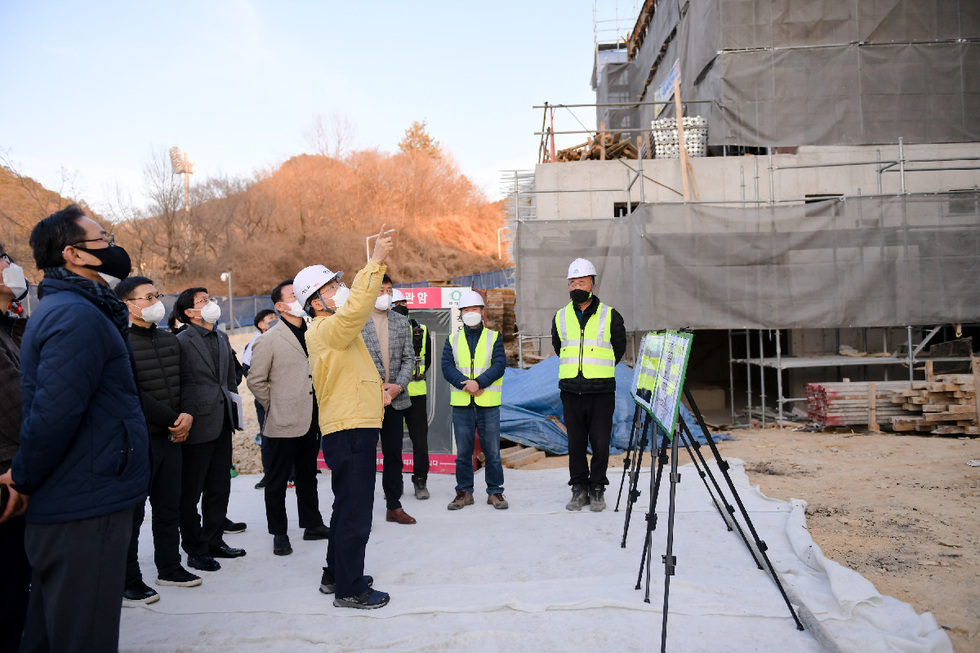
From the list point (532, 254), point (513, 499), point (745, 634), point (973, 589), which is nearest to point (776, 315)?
point (532, 254)

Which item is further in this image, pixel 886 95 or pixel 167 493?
pixel 886 95

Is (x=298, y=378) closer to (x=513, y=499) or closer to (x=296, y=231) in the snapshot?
(x=513, y=499)

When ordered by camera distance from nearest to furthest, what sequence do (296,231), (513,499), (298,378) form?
1. (298,378)
2. (513,499)
3. (296,231)

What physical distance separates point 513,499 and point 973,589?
357 centimetres

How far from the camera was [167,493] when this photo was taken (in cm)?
444

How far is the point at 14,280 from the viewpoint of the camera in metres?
2.98

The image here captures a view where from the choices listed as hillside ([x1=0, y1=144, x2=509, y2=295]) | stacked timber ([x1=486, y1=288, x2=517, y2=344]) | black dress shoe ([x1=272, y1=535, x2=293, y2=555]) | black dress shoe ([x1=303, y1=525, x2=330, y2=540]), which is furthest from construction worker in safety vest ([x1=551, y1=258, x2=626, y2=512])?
hillside ([x1=0, y1=144, x2=509, y2=295])

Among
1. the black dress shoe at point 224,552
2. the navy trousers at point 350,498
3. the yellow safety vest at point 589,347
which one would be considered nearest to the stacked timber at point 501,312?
the yellow safety vest at point 589,347

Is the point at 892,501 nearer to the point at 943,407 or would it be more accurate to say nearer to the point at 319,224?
the point at 943,407

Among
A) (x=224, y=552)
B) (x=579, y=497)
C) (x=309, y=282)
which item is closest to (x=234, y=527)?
(x=224, y=552)

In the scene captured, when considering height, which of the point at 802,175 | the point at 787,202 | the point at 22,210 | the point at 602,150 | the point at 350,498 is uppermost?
the point at 22,210

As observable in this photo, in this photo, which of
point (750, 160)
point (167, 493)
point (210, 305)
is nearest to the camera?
point (167, 493)

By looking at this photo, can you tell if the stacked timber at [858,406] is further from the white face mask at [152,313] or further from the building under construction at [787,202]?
the white face mask at [152,313]

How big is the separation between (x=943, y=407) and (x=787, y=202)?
526cm
